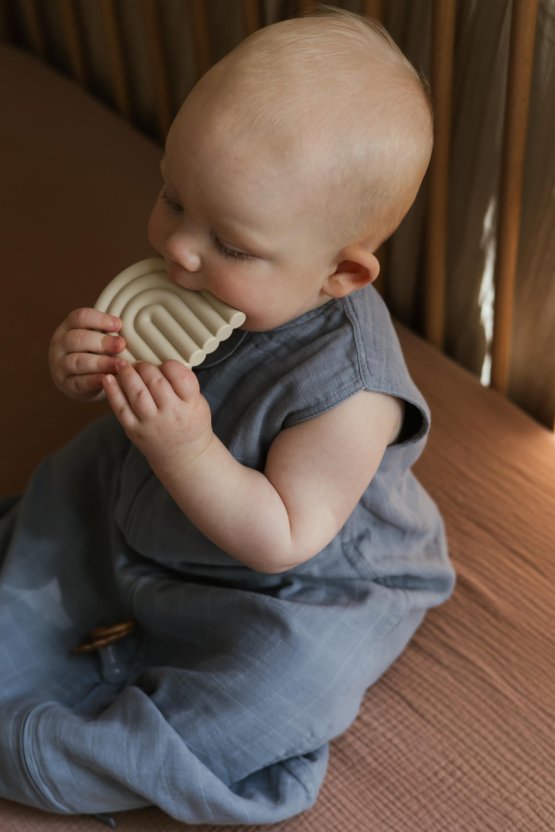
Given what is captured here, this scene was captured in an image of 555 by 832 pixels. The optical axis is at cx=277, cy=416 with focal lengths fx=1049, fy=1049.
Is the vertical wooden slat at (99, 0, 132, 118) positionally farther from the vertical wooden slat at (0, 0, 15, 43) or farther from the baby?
the baby

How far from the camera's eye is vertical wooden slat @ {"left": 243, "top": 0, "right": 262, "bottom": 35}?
1.29 meters

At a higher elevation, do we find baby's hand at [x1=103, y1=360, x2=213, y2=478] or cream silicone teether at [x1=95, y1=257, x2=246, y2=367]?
cream silicone teether at [x1=95, y1=257, x2=246, y2=367]

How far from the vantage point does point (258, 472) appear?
2.84 feet

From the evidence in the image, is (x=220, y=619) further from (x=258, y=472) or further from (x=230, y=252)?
(x=230, y=252)

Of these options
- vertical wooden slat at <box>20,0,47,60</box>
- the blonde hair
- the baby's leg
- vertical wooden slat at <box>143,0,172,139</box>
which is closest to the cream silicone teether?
the blonde hair

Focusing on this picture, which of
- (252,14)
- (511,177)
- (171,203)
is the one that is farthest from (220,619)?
(252,14)

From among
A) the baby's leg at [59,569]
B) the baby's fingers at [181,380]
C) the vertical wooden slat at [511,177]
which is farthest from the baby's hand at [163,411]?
the vertical wooden slat at [511,177]

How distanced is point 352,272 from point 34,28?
3.82 ft

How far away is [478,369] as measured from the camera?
136 centimetres

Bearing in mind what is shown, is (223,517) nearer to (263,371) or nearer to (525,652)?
(263,371)

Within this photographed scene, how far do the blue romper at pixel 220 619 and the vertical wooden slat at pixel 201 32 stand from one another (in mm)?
637

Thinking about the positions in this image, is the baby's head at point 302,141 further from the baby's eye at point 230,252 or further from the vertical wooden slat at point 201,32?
the vertical wooden slat at point 201,32

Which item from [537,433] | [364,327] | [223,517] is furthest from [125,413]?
[537,433]

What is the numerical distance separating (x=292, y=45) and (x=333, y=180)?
0.11 metres
